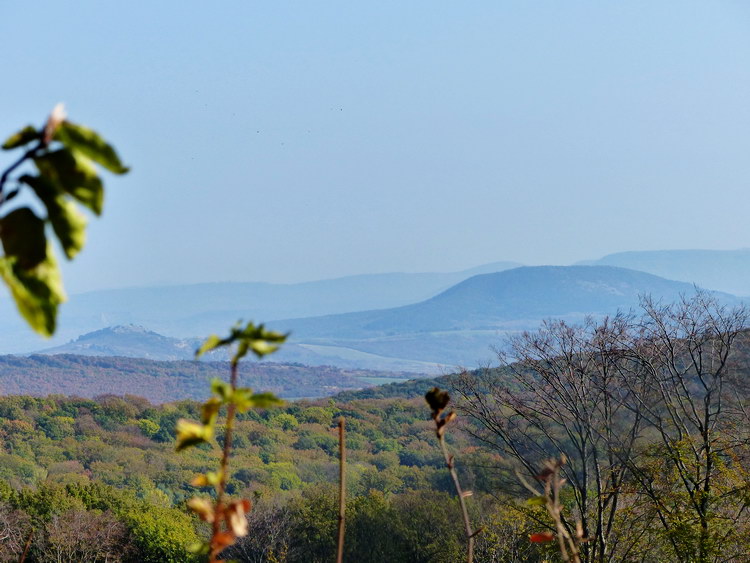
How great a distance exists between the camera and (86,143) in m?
0.51

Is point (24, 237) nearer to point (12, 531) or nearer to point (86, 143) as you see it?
point (86, 143)

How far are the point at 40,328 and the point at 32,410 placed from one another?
172ft

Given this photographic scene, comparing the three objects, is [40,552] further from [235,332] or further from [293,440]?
[293,440]

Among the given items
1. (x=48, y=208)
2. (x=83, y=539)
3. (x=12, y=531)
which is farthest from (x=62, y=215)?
(x=83, y=539)

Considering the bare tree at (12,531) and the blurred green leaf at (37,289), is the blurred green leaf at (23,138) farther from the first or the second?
the bare tree at (12,531)

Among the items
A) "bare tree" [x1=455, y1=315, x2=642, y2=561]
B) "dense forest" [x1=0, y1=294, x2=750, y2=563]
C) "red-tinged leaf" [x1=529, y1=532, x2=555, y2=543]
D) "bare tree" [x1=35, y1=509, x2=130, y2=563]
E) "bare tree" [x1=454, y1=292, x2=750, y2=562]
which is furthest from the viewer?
"bare tree" [x1=35, y1=509, x2=130, y2=563]

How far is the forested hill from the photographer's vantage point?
4023 inches

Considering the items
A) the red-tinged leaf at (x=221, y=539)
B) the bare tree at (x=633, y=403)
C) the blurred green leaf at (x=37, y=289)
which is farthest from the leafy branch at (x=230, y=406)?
the bare tree at (x=633, y=403)

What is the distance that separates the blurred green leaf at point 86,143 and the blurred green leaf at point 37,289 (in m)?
0.07

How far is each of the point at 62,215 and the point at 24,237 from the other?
3cm

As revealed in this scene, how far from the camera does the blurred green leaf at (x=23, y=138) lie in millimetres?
523

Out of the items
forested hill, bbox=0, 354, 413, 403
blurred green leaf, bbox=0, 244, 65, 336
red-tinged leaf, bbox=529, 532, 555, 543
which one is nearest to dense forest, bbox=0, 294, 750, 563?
red-tinged leaf, bbox=529, 532, 555, 543

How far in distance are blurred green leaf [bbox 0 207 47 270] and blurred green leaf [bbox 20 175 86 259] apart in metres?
0.01

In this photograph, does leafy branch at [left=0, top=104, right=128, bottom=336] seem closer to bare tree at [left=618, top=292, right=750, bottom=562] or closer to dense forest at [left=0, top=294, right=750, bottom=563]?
dense forest at [left=0, top=294, right=750, bottom=563]
